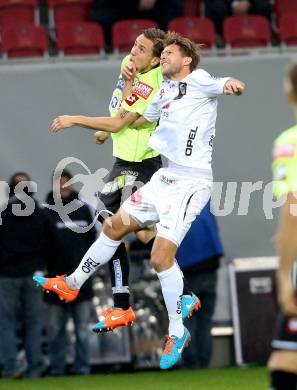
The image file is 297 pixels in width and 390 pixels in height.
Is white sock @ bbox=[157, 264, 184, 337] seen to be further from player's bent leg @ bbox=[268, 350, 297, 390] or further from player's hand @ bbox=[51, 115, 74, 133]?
player's bent leg @ bbox=[268, 350, 297, 390]

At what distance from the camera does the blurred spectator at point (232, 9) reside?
50.8 feet

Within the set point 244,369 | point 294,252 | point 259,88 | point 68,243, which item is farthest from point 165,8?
point 294,252

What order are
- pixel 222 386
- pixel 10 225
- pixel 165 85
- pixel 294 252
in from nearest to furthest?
pixel 294 252, pixel 165 85, pixel 222 386, pixel 10 225

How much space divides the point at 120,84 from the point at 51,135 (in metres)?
4.13

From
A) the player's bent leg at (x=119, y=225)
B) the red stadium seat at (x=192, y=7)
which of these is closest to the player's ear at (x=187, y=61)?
the player's bent leg at (x=119, y=225)

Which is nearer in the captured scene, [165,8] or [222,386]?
[222,386]

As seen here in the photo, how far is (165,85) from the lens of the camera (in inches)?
360

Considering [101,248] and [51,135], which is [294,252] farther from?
[51,135]

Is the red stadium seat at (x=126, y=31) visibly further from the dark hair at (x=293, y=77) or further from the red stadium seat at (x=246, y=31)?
the dark hair at (x=293, y=77)

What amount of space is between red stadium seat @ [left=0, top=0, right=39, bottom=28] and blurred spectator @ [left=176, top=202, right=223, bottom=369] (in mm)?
4038

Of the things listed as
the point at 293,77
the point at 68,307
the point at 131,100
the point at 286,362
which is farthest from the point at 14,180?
the point at 293,77

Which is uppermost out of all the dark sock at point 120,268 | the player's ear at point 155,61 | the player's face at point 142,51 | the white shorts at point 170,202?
the player's face at point 142,51

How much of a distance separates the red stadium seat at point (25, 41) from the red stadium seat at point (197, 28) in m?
1.63

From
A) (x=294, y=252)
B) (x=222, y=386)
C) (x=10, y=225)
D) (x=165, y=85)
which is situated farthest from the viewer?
(x=10, y=225)
